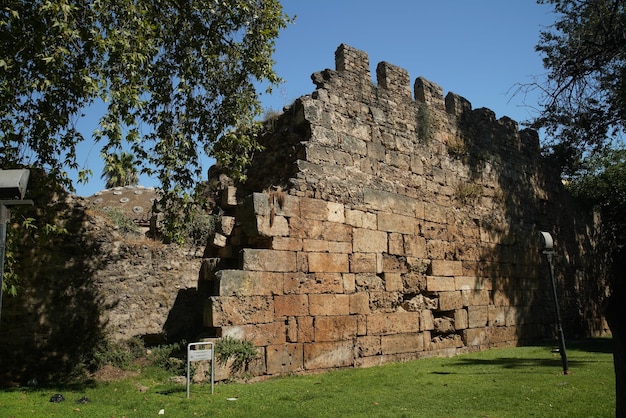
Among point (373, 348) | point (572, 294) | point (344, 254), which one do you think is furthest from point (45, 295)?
point (572, 294)

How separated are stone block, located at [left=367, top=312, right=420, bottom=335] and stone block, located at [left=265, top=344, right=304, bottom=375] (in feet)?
5.85

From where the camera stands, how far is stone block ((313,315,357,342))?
945 centimetres

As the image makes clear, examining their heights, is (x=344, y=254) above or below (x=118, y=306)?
above

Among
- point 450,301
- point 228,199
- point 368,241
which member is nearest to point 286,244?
point 228,199

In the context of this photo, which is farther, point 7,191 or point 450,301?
point 450,301

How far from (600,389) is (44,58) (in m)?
9.16

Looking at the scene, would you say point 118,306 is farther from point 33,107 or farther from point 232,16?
point 232,16

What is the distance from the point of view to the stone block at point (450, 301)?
11.8 metres

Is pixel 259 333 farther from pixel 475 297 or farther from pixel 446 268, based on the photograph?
pixel 475 297

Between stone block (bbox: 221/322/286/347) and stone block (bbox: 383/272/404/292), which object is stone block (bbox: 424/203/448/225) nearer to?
stone block (bbox: 383/272/404/292)

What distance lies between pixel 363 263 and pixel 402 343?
1.93 meters

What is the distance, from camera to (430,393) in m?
7.59

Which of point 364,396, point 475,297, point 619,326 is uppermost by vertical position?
point 475,297

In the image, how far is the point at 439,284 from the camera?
11844 mm
